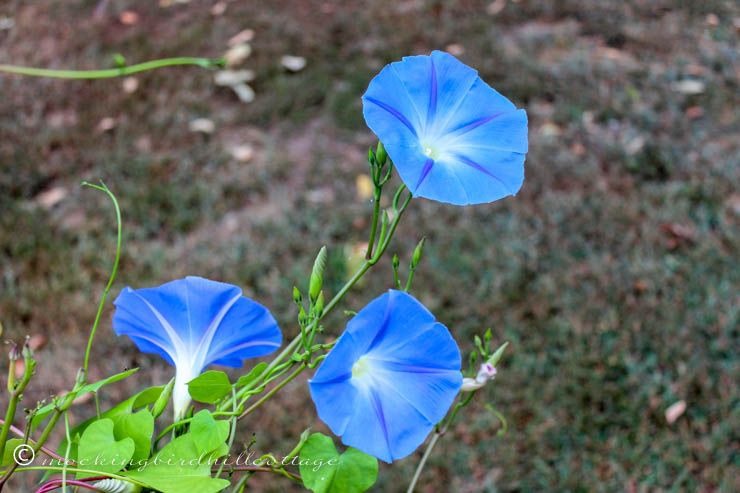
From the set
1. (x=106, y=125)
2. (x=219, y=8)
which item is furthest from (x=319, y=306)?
(x=219, y=8)

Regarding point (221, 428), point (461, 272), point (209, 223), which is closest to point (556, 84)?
point (461, 272)

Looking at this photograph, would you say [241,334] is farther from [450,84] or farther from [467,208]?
[467,208]

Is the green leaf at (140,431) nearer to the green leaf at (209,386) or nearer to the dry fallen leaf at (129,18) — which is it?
the green leaf at (209,386)

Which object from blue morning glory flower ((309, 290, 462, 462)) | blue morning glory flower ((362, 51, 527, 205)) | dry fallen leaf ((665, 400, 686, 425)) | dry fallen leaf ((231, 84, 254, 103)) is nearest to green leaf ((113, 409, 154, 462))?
blue morning glory flower ((309, 290, 462, 462))

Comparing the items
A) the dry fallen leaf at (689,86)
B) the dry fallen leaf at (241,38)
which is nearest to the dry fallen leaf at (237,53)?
the dry fallen leaf at (241,38)

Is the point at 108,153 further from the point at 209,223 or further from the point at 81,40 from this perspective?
the point at 81,40

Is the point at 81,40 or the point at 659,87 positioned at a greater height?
the point at 81,40
